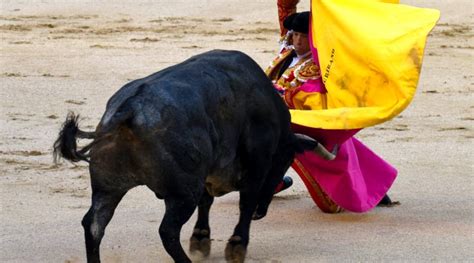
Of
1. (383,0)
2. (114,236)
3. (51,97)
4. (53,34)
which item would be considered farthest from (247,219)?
(53,34)

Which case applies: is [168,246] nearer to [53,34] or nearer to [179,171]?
[179,171]

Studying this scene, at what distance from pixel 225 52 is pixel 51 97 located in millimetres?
4112

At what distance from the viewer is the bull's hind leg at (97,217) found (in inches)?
201

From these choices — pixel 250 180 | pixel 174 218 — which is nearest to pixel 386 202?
pixel 250 180

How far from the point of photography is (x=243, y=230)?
5.79 meters

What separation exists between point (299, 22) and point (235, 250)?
1.56m

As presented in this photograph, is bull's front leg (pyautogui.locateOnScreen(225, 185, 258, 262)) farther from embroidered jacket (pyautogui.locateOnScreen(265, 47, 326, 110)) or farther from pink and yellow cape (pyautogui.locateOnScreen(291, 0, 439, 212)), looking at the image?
embroidered jacket (pyautogui.locateOnScreen(265, 47, 326, 110))

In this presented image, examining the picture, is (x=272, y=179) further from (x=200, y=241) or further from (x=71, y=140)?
(x=71, y=140)

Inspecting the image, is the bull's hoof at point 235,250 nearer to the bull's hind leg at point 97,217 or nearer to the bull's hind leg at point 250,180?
the bull's hind leg at point 250,180

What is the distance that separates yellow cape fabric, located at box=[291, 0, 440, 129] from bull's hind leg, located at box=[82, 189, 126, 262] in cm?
155

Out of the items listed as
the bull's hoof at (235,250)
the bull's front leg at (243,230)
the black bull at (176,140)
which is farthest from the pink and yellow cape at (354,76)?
the bull's hoof at (235,250)

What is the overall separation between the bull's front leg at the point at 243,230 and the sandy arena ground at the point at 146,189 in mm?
94

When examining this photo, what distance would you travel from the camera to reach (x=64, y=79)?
10.3 m

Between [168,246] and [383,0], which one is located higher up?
[383,0]
